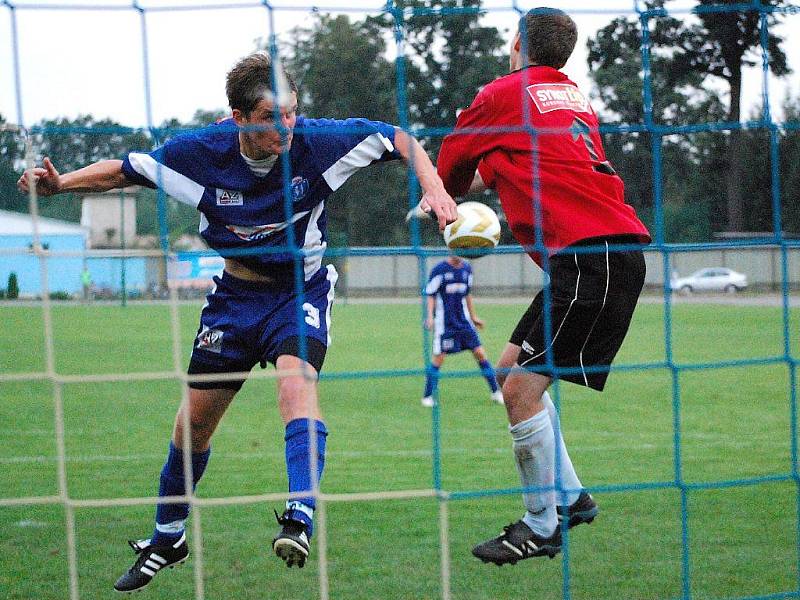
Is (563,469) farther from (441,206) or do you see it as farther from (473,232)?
(441,206)

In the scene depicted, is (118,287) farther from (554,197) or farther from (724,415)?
(554,197)

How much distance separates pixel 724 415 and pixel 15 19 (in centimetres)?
738

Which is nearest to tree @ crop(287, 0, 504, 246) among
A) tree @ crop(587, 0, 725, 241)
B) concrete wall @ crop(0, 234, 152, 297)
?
tree @ crop(587, 0, 725, 241)

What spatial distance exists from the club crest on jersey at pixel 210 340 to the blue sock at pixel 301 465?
0.53 metres

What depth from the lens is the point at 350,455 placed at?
7.35 m

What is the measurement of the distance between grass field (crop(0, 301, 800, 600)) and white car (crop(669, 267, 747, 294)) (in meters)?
19.6

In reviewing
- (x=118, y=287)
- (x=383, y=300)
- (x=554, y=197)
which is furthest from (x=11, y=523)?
(x=383, y=300)

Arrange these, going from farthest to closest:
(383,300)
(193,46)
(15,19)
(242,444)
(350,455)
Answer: (383,300) → (242,444) → (350,455) → (193,46) → (15,19)

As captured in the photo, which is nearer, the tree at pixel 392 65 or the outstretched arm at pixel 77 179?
the outstretched arm at pixel 77 179

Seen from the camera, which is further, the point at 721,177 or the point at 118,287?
the point at 118,287

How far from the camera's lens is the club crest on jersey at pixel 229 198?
3.86 metres

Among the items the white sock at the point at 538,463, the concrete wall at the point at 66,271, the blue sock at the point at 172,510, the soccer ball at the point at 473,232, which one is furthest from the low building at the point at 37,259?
the white sock at the point at 538,463

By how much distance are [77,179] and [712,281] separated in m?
32.0

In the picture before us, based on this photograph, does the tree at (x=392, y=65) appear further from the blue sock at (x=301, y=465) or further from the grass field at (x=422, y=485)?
the grass field at (x=422, y=485)
